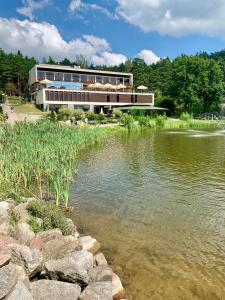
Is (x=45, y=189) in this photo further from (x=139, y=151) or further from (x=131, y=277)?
(x=139, y=151)

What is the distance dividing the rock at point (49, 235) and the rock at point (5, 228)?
75 centimetres

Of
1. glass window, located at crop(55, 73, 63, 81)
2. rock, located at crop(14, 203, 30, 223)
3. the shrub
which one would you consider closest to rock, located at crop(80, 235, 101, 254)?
rock, located at crop(14, 203, 30, 223)

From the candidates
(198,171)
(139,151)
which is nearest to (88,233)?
(198,171)

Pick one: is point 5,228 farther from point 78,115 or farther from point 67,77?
point 67,77

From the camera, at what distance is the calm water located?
7977 mm

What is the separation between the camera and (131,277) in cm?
812

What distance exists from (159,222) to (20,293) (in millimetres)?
6545

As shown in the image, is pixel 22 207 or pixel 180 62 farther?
pixel 180 62

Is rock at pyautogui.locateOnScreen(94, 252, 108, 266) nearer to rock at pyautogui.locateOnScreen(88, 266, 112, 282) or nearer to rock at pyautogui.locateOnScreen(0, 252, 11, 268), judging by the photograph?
rock at pyautogui.locateOnScreen(88, 266, 112, 282)

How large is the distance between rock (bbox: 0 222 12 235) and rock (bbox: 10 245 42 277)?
1.68 metres

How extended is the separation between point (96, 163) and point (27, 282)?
53.7ft

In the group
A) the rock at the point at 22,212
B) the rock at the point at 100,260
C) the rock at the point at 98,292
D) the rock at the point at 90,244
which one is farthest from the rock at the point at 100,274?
the rock at the point at 22,212

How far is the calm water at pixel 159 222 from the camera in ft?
26.2

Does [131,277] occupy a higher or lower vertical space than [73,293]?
lower
